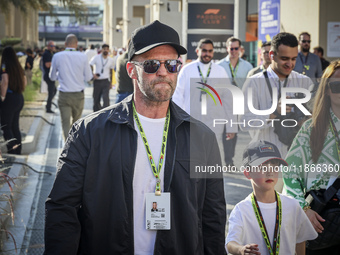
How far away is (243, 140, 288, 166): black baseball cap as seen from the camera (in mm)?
4485

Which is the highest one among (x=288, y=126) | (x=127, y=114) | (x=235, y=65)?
(x=235, y=65)

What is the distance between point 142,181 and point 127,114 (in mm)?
382

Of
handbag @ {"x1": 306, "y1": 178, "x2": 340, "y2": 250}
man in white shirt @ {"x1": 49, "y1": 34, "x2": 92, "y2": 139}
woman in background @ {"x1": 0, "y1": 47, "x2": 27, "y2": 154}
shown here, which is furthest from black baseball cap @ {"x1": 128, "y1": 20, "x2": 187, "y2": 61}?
man in white shirt @ {"x1": 49, "y1": 34, "x2": 92, "y2": 139}

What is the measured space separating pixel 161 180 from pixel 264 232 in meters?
1.07

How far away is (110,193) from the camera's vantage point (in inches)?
135

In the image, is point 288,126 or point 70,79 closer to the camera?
point 288,126

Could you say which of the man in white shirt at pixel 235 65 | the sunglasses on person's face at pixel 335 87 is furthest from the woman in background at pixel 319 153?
the man in white shirt at pixel 235 65

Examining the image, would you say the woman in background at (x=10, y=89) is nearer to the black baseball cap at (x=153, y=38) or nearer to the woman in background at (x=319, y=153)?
the woman in background at (x=319, y=153)

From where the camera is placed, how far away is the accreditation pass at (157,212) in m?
3.40

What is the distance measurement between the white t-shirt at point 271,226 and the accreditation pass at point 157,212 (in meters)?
0.94

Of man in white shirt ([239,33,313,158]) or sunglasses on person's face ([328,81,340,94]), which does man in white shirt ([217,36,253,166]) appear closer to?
man in white shirt ([239,33,313,158])

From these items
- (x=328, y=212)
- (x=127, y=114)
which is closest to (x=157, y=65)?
(x=127, y=114)

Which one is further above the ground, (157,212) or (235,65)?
(235,65)

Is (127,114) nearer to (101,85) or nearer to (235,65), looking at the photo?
(235,65)
